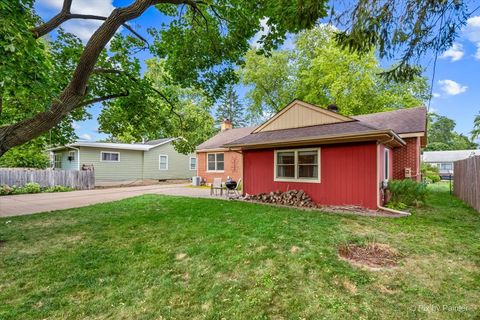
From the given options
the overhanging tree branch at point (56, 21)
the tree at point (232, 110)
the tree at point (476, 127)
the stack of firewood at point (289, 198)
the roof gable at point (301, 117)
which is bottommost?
the stack of firewood at point (289, 198)

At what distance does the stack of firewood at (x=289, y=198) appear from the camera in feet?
28.2

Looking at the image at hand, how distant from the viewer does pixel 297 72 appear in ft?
80.1

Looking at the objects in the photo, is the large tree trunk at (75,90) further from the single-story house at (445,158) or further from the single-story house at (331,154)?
the single-story house at (445,158)

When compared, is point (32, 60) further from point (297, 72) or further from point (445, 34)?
point (297, 72)

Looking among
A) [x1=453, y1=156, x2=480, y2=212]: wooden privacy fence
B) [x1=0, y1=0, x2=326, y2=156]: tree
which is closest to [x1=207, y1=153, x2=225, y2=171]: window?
[x1=0, y1=0, x2=326, y2=156]: tree

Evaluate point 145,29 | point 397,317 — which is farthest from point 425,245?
point 145,29

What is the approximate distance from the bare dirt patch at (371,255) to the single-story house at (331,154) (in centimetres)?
351

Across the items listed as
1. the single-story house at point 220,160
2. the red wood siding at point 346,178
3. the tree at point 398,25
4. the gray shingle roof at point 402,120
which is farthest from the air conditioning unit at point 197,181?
the tree at point 398,25

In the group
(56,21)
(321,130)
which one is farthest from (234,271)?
(56,21)

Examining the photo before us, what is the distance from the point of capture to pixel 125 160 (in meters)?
19.2

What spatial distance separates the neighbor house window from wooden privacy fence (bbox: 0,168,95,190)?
1253cm

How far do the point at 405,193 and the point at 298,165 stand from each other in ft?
11.6

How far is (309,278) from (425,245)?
2.68 meters

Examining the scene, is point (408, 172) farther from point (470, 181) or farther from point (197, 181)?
point (197, 181)
